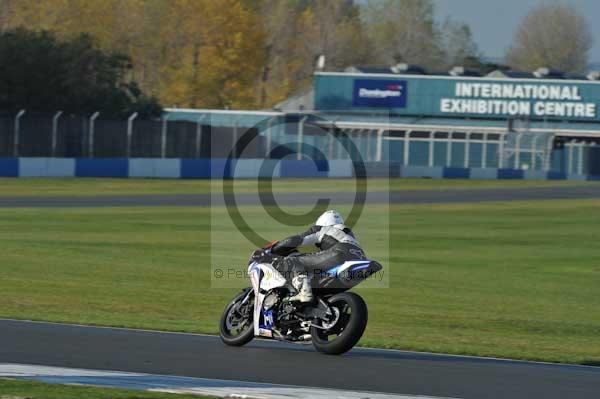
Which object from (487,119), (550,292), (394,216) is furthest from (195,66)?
(550,292)

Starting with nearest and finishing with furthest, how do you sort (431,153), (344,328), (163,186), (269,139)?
1. (344,328)
2. (163,186)
3. (269,139)
4. (431,153)

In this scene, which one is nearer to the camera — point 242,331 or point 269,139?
point 242,331

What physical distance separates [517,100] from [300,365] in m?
66.0

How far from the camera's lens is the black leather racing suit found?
10.6 meters

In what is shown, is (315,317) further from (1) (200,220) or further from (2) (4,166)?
(2) (4,166)

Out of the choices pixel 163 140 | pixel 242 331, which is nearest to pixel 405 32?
pixel 163 140

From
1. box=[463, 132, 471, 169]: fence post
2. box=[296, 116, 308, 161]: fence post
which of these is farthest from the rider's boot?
box=[463, 132, 471, 169]: fence post

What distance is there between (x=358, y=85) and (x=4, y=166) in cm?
3726

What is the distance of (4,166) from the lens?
4297cm

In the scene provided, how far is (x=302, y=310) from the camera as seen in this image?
424 inches

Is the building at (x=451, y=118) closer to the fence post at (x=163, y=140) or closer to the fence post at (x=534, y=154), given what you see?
the fence post at (x=534, y=154)

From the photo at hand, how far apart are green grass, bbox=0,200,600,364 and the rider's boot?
1.94m

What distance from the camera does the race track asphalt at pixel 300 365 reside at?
9227 millimetres

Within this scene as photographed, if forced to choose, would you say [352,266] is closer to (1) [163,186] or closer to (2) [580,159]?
(1) [163,186]
